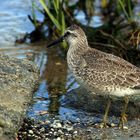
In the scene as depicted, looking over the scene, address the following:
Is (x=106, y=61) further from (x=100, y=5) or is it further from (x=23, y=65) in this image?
(x=100, y=5)

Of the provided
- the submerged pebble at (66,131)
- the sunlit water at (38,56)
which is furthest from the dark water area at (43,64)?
the submerged pebble at (66,131)

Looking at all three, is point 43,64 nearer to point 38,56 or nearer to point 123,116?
point 38,56

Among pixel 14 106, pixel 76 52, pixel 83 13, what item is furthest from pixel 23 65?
pixel 83 13

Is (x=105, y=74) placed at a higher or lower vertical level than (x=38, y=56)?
higher

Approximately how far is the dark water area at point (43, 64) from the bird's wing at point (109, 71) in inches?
25.2

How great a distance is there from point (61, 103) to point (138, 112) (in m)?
1.17

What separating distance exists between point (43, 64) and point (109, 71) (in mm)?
3019

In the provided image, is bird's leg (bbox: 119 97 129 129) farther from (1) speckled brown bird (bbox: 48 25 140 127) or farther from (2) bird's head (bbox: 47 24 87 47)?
(2) bird's head (bbox: 47 24 87 47)

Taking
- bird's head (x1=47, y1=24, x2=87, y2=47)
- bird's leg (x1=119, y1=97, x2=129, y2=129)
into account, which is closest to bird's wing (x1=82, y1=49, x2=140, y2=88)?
bird's leg (x1=119, y1=97, x2=129, y2=129)

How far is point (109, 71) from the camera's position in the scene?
24.8 feet

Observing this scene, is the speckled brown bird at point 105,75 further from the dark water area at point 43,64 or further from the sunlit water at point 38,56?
the sunlit water at point 38,56

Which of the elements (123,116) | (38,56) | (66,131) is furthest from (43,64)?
(66,131)

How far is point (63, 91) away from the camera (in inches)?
353

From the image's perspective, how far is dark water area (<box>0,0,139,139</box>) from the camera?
26.1 ft
